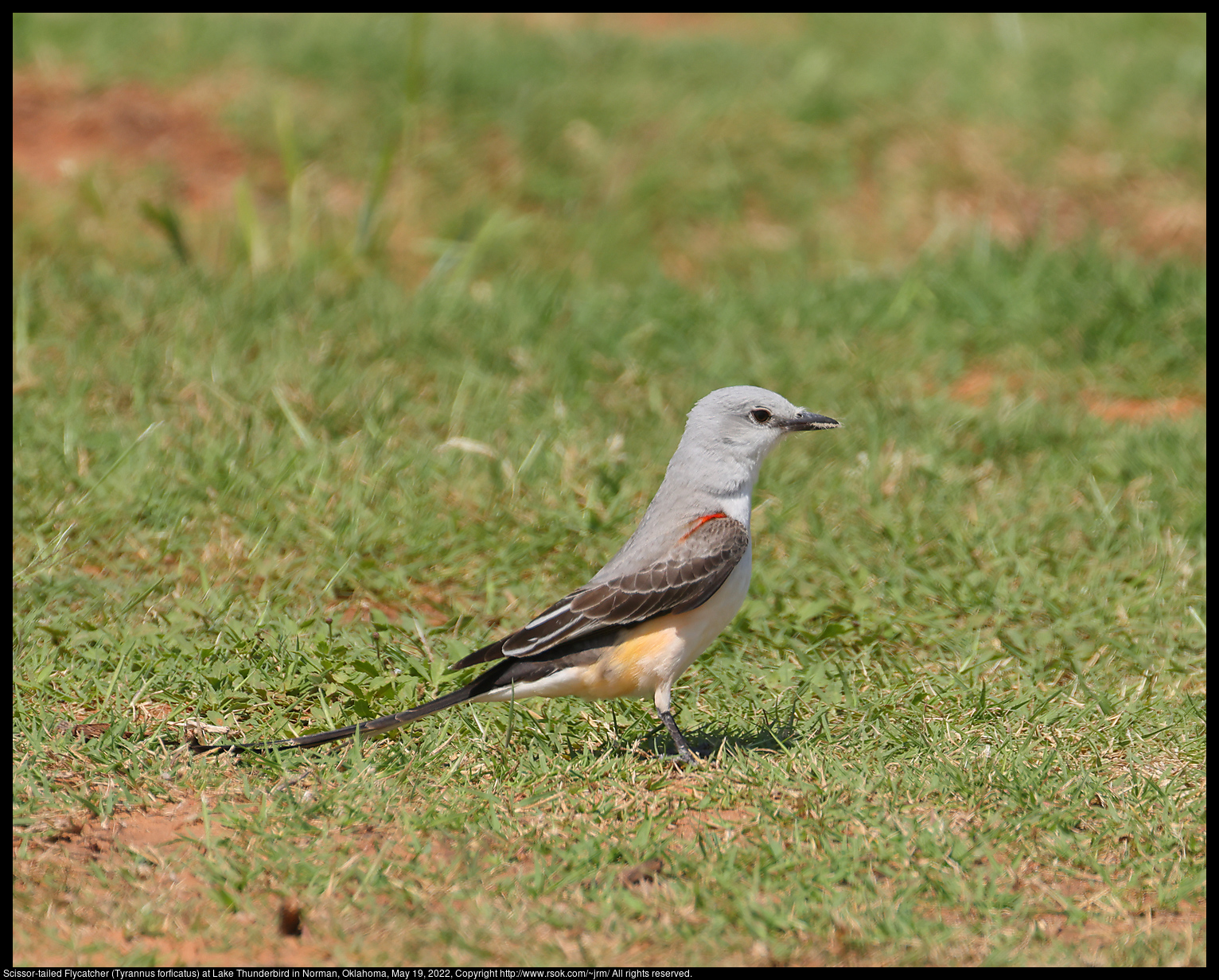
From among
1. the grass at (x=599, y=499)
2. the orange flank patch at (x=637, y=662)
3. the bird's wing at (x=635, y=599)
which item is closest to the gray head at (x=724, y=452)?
the bird's wing at (x=635, y=599)

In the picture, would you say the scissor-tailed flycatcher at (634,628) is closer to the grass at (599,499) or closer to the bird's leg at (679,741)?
the bird's leg at (679,741)

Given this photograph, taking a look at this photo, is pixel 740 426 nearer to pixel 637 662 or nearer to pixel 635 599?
pixel 635 599

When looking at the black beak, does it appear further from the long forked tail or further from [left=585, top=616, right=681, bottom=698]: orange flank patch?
the long forked tail

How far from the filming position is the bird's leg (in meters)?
4.21

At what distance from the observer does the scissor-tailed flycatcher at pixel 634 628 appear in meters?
4.22

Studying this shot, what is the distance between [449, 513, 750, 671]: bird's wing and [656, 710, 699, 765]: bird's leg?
1.14 feet

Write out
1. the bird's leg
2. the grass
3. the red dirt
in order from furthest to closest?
the red dirt < the bird's leg < the grass

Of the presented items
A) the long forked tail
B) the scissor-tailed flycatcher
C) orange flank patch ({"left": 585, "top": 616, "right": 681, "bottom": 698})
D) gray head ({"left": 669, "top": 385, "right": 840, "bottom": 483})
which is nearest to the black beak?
gray head ({"left": 669, "top": 385, "right": 840, "bottom": 483})

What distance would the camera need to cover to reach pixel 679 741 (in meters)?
4.24

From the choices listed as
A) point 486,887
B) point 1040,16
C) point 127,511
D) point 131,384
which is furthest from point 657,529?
point 1040,16

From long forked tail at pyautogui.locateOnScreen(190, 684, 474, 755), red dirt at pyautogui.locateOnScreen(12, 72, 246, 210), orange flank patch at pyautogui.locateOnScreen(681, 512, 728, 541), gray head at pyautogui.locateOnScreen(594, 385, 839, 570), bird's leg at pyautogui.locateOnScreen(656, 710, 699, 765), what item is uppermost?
red dirt at pyautogui.locateOnScreen(12, 72, 246, 210)

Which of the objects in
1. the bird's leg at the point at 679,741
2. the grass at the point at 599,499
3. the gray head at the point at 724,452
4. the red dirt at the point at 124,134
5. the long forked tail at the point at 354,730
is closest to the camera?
the grass at the point at 599,499

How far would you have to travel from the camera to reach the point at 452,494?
5926 mm

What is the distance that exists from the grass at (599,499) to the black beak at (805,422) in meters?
0.98
